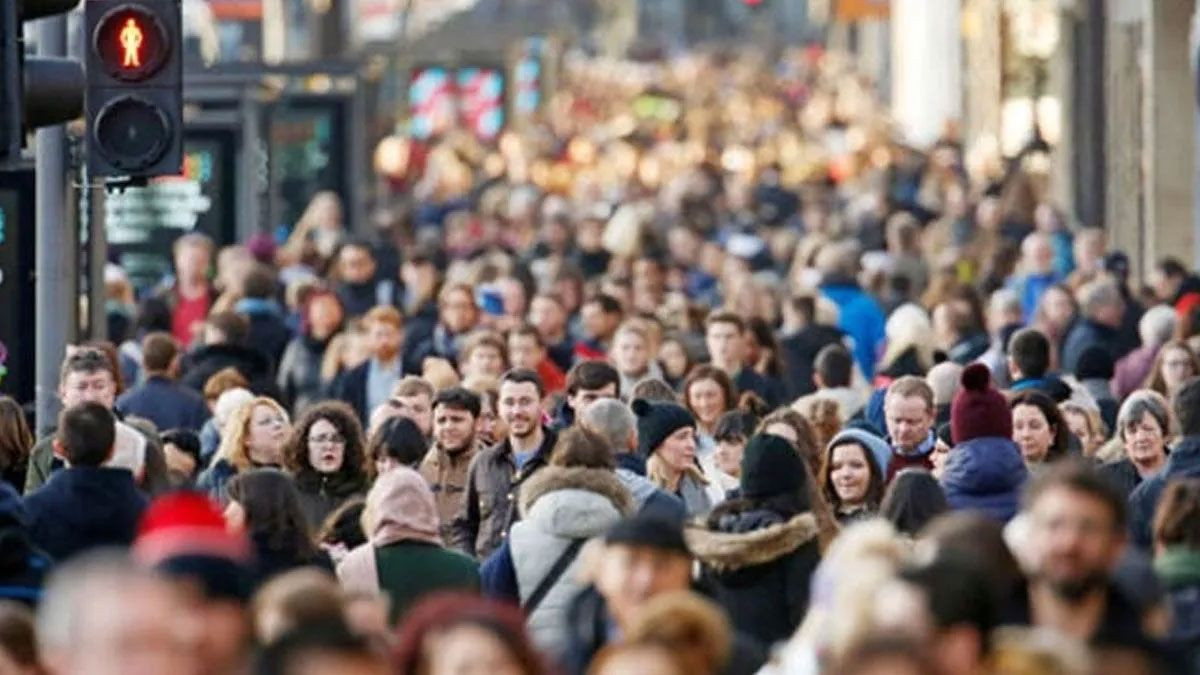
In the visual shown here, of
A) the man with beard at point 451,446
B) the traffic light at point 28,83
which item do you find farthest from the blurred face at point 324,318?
the traffic light at point 28,83

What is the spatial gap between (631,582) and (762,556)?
2846 millimetres

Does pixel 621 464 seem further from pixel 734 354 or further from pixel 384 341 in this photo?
pixel 384 341

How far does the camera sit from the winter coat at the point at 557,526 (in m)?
17.2

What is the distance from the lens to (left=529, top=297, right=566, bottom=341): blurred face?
96.2 ft

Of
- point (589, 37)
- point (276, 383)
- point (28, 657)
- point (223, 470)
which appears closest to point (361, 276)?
point (276, 383)

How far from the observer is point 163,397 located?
24.6 m

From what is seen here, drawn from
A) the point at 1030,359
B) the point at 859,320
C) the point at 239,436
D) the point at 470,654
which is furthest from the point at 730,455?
the point at 859,320

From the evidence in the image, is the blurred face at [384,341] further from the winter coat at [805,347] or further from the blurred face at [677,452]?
the blurred face at [677,452]

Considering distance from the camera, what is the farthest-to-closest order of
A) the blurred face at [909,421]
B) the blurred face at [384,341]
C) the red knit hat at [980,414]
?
1. the blurred face at [384,341]
2. the blurred face at [909,421]
3. the red knit hat at [980,414]

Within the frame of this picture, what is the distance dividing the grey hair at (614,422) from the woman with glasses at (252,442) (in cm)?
119

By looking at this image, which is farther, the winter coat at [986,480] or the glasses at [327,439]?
the glasses at [327,439]

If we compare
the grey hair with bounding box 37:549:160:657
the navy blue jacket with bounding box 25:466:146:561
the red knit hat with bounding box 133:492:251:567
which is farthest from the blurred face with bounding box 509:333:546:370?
the grey hair with bounding box 37:549:160:657

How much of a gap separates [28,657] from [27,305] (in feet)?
34.6

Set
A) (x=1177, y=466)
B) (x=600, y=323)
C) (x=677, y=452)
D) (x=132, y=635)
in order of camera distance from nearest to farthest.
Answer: (x=132, y=635), (x=1177, y=466), (x=677, y=452), (x=600, y=323)
